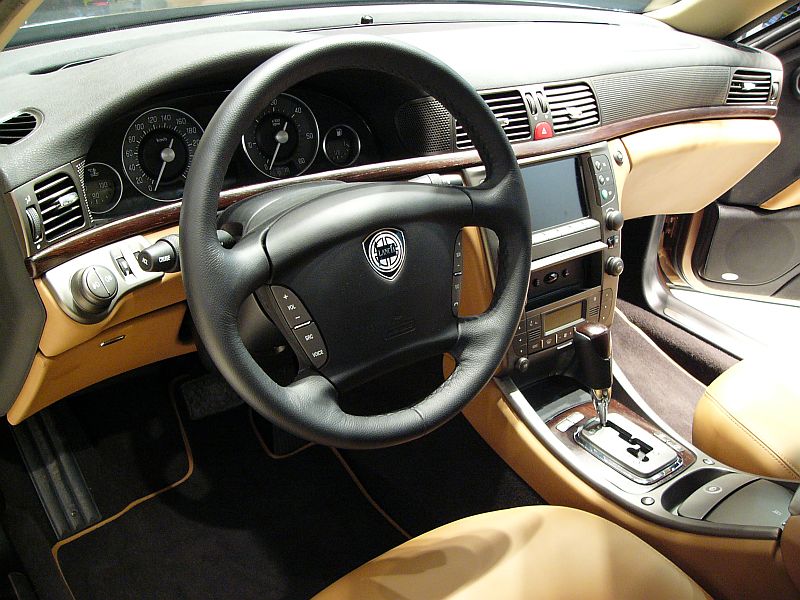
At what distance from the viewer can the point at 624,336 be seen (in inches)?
89.5

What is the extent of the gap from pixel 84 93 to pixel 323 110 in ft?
1.42

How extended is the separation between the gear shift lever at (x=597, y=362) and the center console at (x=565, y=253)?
8cm

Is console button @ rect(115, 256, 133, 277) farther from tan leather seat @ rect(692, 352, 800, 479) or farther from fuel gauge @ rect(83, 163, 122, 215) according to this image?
tan leather seat @ rect(692, 352, 800, 479)

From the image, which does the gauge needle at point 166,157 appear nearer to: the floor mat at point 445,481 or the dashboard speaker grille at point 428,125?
the dashboard speaker grille at point 428,125

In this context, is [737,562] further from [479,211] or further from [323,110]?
[323,110]

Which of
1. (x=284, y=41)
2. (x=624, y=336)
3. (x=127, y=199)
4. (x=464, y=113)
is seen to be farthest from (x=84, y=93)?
(x=624, y=336)

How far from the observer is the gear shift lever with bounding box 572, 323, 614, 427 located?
1479 mm

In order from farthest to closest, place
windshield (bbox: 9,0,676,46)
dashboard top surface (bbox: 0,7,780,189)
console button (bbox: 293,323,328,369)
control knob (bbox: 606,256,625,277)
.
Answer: control knob (bbox: 606,256,625,277)
windshield (bbox: 9,0,676,46)
dashboard top surface (bbox: 0,7,780,189)
console button (bbox: 293,323,328,369)

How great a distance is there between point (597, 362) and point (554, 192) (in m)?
0.37

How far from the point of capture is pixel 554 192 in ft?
4.95

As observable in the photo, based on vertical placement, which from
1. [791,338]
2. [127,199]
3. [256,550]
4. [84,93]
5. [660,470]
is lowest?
[791,338]

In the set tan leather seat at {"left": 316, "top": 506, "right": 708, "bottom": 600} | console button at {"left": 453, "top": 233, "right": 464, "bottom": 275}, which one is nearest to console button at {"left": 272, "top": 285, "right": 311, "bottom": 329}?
console button at {"left": 453, "top": 233, "right": 464, "bottom": 275}

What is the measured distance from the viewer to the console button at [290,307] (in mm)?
886

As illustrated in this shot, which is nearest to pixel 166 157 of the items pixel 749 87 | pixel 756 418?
pixel 756 418
